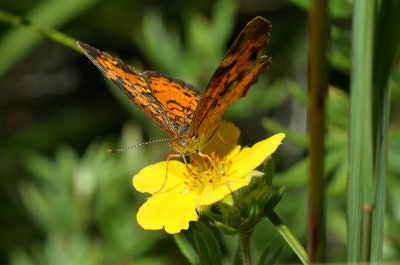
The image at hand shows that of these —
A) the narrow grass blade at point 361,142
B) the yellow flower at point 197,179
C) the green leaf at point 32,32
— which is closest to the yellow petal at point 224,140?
the yellow flower at point 197,179

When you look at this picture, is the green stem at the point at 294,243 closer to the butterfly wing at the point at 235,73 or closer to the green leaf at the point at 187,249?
the green leaf at the point at 187,249

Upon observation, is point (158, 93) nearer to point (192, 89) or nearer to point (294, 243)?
point (192, 89)

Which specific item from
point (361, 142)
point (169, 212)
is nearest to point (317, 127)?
point (361, 142)

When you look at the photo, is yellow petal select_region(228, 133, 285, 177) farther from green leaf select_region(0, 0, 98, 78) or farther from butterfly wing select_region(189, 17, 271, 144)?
green leaf select_region(0, 0, 98, 78)

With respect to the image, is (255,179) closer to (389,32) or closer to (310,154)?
(310,154)

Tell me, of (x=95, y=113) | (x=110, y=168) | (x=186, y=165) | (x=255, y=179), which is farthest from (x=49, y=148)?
(x=255, y=179)

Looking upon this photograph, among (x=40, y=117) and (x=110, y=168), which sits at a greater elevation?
(x=40, y=117)
